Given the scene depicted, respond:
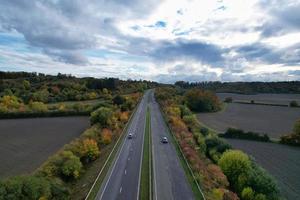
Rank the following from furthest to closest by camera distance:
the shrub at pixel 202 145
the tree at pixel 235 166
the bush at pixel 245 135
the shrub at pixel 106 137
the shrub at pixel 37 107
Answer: the shrub at pixel 37 107, the bush at pixel 245 135, the shrub at pixel 106 137, the shrub at pixel 202 145, the tree at pixel 235 166

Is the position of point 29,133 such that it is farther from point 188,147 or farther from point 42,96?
point 42,96

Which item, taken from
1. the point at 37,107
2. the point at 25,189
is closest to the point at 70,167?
the point at 25,189

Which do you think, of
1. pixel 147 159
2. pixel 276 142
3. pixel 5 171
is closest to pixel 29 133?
pixel 5 171

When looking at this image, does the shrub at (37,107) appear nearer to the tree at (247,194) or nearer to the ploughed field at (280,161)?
the ploughed field at (280,161)

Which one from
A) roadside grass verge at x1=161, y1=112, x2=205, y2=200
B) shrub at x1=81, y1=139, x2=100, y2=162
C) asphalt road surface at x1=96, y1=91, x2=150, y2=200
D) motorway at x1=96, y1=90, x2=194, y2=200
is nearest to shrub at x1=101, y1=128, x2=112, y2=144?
asphalt road surface at x1=96, y1=91, x2=150, y2=200

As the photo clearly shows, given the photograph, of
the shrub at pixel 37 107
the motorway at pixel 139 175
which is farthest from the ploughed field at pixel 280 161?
the shrub at pixel 37 107

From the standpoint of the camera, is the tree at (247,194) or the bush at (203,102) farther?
the bush at (203,102)

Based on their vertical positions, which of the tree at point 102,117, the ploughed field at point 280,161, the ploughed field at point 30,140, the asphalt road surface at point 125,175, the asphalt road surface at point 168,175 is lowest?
the ploughed field at point 30,140
